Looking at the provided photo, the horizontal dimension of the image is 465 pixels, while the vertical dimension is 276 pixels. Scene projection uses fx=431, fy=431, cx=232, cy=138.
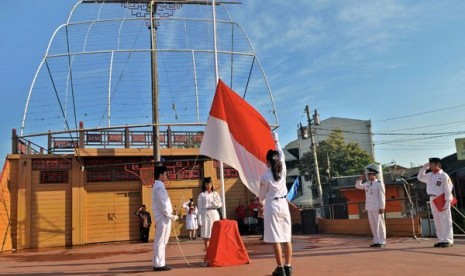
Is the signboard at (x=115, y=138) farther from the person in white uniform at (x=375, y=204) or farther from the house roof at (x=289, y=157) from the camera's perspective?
the house roof at (x=289, y=157)

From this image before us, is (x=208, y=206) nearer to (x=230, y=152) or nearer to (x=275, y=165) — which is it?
(x=230, y=152)

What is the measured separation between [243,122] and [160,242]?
2402mm

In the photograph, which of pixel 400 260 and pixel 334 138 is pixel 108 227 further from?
pixel 334 138

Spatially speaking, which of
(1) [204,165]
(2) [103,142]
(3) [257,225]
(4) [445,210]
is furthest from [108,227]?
(4) [445,210]

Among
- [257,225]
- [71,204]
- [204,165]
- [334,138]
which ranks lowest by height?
[257,225]

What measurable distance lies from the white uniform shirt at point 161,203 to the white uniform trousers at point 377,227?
441 centimetres

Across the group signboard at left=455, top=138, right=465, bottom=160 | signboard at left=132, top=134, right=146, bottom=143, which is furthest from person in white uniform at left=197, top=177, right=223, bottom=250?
signboard at left=455, top=138, right=465, bottom=160

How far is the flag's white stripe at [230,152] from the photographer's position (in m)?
7.04

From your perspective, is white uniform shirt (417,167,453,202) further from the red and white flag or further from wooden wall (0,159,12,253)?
wooden wall (0,159,12,253)

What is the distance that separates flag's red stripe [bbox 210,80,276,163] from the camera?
7.13m

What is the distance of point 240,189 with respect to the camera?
2028cm

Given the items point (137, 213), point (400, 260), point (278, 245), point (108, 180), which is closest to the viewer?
point (278, 245)

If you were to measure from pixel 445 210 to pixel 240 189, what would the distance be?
41.2ft

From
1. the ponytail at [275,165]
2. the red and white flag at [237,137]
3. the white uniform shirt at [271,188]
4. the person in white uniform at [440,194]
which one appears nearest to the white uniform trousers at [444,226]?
the person in white uniform at [440,194]
